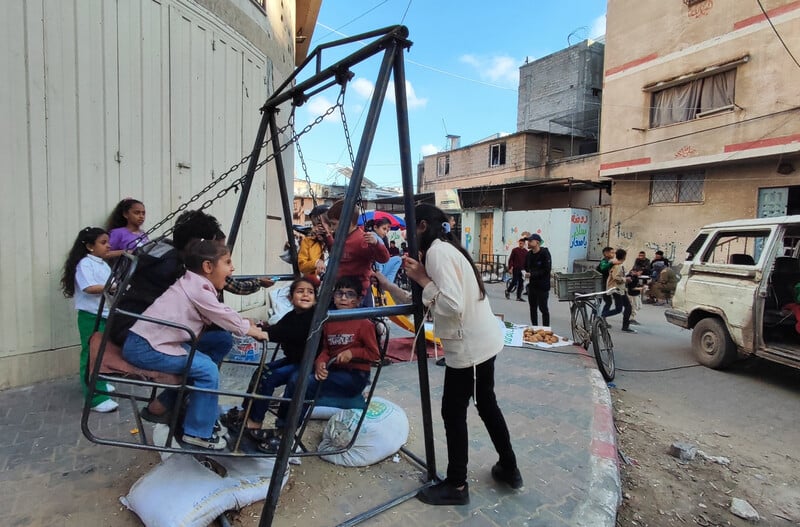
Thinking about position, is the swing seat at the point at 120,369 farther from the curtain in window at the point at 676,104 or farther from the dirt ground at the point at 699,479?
the curtain in window at the point at 676,104

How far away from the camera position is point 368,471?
2895mm

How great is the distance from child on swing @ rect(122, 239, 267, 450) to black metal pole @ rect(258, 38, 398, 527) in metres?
0.32

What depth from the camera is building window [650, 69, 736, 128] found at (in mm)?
13031

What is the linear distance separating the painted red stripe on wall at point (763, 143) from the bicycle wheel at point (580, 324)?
31.9 ft

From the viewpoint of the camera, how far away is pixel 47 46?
3961 millimetres

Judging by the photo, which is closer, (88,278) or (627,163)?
(88,278)

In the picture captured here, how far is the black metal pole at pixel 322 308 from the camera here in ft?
6.60

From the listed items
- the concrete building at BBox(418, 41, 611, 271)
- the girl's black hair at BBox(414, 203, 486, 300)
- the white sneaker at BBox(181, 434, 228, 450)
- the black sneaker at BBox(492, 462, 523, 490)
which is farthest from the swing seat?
the concrete building at BBox(418, 41, 611, 271)

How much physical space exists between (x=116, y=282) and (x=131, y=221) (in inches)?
84.8

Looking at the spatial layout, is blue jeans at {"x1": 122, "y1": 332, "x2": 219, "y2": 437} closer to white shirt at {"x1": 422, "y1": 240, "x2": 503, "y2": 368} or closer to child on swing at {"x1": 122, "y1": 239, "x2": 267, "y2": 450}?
child on swing at {"x1": 122, "y1": 239, "x2": 267, "y2": 450}

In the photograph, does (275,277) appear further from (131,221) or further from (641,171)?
(641,171)

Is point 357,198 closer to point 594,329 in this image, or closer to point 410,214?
point 410,214

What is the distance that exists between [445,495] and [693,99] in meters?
15.8

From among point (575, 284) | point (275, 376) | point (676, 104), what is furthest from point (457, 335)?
point (676, 104)
